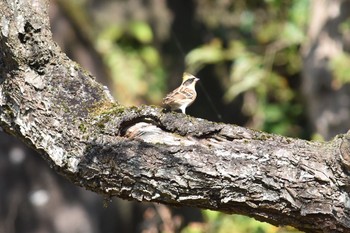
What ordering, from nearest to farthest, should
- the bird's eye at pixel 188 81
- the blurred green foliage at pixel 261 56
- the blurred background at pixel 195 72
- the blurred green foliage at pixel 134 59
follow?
1. the bird's eye at pixel 188 81
2. the blurred background at pixel 195 72
3. the blurred green foliage at pixel 261 56
4. the blurred green foliage at pixel 134 59

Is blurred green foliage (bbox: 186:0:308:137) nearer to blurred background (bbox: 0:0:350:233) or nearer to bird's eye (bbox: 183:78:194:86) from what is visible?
blurred background (bbox: 0:0:350:233)

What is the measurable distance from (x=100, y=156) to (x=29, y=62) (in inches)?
23.1

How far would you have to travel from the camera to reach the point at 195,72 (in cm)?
1055

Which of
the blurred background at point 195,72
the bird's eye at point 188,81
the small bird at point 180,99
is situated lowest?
the small bird at point 180,99

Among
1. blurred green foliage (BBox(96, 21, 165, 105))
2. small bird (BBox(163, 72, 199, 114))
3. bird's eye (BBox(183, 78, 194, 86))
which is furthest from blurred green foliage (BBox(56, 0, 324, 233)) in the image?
small bird (BBox(163, 72, 199, 114))

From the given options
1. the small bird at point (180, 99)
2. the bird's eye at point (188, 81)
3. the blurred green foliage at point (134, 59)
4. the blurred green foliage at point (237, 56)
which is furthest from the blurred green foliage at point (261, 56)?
the small bird at point (180, 99)

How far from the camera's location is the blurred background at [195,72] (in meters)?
8.61

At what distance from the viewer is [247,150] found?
146 inches

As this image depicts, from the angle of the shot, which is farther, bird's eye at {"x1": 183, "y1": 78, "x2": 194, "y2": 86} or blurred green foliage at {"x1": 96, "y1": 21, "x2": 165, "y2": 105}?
blurred green foliage at {"x1": 96, "y1": 21, "x2": 165, "y2": 105}

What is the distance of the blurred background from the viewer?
861 cm

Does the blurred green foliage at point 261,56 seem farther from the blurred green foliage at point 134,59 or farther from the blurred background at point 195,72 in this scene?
the blurred green foliage at point 134,59

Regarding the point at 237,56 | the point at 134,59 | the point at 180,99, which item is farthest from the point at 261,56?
the point at 180,99

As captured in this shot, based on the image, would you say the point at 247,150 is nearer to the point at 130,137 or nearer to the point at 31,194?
the point at 130,137

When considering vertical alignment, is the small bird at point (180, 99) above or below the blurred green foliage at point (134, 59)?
below
